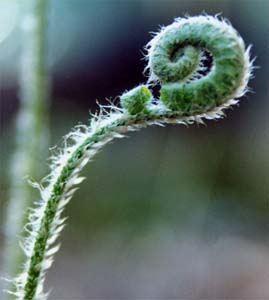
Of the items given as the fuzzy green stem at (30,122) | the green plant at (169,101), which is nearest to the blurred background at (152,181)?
the fuzzy green stem at (30,122)

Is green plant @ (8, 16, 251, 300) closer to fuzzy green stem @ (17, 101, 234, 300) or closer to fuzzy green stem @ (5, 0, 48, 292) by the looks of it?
fuzzy green stem @ (17, 101, 234, 300)

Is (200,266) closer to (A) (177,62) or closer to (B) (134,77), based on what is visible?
(B) (134,77)

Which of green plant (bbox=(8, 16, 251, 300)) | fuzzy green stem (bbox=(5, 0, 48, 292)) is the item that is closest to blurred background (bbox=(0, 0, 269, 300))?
fuzzy green stem (bbox=(5, 0, 48, 292))

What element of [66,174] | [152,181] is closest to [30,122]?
[66,174]

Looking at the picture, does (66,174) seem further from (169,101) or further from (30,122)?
(30,122)

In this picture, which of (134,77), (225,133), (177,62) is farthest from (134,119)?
(225,133)

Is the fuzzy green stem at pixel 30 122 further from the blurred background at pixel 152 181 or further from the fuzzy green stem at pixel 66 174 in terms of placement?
the blurred background at pixel 152 181

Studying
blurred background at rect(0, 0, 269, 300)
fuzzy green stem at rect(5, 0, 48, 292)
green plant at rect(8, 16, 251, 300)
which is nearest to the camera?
green plant at rect(8, 16, 251, 300)
